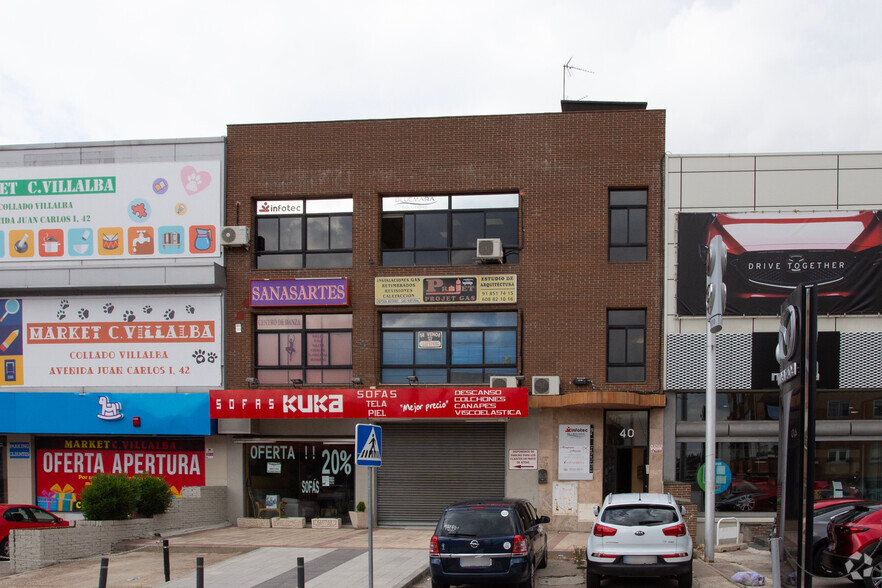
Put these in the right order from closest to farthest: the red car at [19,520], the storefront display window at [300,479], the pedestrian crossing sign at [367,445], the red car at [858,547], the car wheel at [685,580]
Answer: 1. the red car at [858,547]
2. the pedestrian crossing sign at [367,445]
3. the car wheel at [685,580]
4. the red car at [19,520]
5. the storefront display window at [300,479]

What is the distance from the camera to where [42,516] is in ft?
66.3

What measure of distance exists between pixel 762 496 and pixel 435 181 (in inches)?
463

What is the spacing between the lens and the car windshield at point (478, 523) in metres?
13.6

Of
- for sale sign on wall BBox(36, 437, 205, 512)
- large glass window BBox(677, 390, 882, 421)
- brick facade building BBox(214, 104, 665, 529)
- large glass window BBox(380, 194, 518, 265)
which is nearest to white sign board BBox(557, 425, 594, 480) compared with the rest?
brick facade building BBox(214, 104, 665, 529)

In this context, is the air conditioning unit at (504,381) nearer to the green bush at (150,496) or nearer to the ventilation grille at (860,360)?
the ventilation grille at (860,360)

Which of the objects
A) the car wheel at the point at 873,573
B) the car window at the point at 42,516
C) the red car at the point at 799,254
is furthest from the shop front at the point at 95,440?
the car wheel at the point at 873,573

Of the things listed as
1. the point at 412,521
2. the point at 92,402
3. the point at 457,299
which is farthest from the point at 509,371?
the point at 92,402

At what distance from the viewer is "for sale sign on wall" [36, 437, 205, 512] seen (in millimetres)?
24219

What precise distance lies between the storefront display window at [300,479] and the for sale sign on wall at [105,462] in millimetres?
1550

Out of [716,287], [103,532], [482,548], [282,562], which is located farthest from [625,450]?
[103,532]

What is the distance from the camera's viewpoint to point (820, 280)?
21.8m

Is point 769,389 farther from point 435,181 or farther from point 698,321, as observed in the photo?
point 435,181

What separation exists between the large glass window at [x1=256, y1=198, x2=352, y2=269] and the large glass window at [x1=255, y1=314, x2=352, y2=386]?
5.10 ft

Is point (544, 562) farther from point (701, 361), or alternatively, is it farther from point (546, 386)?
point (701, 361)
